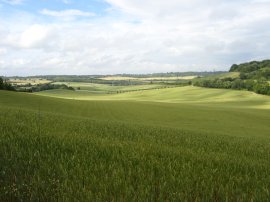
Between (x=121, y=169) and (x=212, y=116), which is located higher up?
(x=121, y=169)

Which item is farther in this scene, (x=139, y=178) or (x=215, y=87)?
(x=215, y=87)

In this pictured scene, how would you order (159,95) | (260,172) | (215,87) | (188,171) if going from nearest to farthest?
(188,171)
(260,172)
(159,95)
(215,87)

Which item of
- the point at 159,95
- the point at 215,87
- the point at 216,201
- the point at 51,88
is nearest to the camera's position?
the point at 216,201

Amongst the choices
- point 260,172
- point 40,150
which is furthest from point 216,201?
point 40,150

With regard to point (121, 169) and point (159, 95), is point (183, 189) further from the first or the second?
point (159, 95)

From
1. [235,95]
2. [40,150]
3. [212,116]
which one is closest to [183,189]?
[40,150]

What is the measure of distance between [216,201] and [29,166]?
3.28 meters

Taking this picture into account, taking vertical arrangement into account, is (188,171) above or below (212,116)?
above

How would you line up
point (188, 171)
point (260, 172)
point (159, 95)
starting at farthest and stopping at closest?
point (159, 95), point (260, 172), point (188, 171)

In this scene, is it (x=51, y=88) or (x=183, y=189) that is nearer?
(x=183, y=189)

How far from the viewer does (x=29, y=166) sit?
5770mm

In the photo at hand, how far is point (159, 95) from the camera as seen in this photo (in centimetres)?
14800

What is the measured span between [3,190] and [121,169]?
1974 mm

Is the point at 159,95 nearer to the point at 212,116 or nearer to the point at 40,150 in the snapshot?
the point at 212,116
